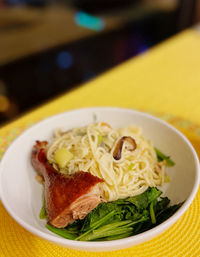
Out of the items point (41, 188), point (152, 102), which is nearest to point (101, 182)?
point (41, 188)

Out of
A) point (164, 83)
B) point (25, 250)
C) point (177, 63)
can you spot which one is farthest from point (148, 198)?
point (177, 63)

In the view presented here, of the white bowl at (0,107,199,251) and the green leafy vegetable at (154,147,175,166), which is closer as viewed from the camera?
the white bowl at (0,107,199,251)

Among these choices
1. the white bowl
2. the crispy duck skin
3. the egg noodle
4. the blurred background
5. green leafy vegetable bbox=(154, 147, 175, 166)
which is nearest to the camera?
the white bowl

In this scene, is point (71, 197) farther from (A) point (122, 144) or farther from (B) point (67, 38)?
(B) point (67, 38)

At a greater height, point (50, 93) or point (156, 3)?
point (156, 3)

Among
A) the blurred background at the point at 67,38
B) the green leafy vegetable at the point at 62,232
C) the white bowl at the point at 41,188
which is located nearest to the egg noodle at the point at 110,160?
the white bowl at the point at 41,188

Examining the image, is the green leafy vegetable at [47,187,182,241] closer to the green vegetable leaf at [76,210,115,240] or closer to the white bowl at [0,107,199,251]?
the green vegetable leaf at [76,210,115,240]

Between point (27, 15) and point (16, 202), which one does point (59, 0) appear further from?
point (16, 202)

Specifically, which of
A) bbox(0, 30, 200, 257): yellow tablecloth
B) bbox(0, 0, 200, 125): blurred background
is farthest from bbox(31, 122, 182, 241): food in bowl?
bbox(0, 0, 200, 125): blurred background
